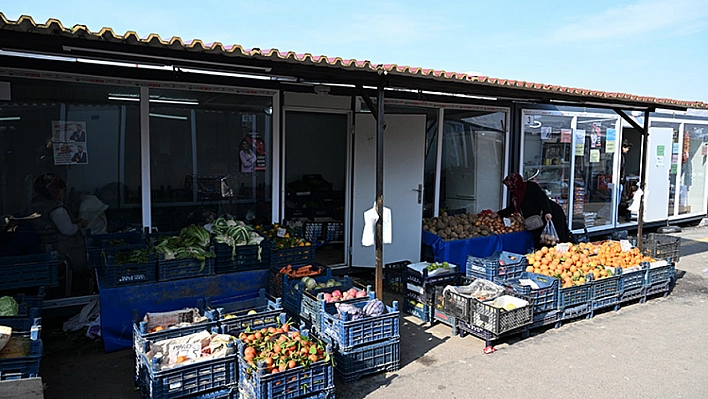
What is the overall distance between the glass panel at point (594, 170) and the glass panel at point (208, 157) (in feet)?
22.9

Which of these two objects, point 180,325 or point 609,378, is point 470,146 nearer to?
point 609,378

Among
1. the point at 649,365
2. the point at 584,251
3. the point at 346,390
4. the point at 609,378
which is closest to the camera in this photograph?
the point at 346,390

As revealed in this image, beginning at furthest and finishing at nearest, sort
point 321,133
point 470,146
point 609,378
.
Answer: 1. point 321,133
2. point 470,146
3. point 609,378

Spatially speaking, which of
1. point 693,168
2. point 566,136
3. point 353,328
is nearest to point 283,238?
point 353,328

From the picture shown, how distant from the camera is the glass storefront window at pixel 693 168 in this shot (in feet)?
46.1

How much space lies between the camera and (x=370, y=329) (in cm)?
485

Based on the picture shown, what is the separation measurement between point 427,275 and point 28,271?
4.33 m

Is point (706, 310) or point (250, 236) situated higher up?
point (250, 236)

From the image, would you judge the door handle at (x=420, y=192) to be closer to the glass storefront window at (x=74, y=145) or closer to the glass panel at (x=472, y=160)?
the glass panel at (x=472, y=160)

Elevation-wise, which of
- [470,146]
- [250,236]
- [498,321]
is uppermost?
[470,146]

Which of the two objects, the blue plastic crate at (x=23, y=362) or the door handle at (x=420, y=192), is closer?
the blue plastic crate at (x=23, y=362)

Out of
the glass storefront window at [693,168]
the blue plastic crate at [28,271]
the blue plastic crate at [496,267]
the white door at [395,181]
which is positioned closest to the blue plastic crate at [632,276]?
the blue plastic crate at [496,267]

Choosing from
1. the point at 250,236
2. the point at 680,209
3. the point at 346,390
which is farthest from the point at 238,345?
the point at 680,209

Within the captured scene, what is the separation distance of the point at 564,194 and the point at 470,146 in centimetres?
264
